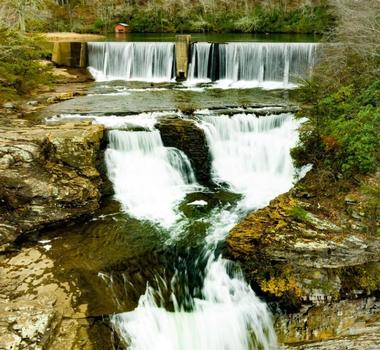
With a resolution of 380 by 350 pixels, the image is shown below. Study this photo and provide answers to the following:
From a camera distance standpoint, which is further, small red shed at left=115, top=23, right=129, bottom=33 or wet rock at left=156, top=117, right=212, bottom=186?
small red shed at left=115, top=23, right=129, bottom=33

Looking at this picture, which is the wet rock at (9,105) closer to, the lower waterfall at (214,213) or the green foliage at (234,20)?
the lower waterfall at (214,213)

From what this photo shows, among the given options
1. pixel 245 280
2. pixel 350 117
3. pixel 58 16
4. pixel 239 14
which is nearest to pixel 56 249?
pixel 245 280

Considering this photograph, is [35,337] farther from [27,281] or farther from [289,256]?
[289,256]

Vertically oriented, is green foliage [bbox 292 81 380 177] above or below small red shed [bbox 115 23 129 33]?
below

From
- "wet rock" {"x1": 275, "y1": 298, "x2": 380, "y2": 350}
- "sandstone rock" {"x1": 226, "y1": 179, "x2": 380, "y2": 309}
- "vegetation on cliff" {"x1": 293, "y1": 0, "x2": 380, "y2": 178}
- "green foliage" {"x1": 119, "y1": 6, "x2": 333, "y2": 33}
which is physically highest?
"green foliage" {"x1": 119, "y1": 6, "x2": 333, "y2": 33}

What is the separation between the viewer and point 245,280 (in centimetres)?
677

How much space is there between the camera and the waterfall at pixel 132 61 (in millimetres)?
18281

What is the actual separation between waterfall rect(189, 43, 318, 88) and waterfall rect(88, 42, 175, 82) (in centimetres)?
125

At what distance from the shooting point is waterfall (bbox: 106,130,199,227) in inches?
377

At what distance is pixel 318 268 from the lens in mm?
6582

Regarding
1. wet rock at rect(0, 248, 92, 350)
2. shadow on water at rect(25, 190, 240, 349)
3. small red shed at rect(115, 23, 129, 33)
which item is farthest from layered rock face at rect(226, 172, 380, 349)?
small red shed at rect(115, 23, 129, 33)

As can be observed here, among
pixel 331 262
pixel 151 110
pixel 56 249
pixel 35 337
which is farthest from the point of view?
pixel 151 110

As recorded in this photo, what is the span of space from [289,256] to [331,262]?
26.5 inches

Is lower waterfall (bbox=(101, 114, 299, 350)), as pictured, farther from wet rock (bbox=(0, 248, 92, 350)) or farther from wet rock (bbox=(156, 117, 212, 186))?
wet rock (bbox=(0, 248, 92, 350))
